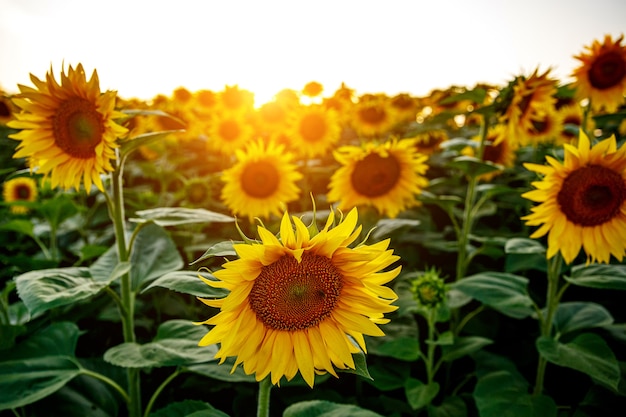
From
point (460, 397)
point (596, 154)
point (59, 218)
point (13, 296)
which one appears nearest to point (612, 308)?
point (460, 397)

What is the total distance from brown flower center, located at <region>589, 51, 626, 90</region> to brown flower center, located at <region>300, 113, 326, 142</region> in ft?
7.68

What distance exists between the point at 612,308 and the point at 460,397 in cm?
123

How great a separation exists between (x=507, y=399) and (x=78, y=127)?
81.8 inches

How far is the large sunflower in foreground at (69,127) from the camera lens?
5.54 feet

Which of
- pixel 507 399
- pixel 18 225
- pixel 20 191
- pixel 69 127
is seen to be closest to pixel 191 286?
pixel 69 127

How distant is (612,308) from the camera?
2793 mm

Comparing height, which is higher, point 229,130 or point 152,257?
point 229,130

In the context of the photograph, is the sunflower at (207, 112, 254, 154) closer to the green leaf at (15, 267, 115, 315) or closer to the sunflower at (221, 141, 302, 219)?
the sunflower at (221, 141, 302, 219)

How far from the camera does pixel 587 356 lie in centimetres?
185

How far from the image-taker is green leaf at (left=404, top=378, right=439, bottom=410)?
1.95 m

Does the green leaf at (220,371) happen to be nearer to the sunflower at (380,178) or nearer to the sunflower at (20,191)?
the sunflower at (380,178)

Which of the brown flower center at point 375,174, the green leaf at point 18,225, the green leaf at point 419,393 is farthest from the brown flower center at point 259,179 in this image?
the green leaf at point 419,393

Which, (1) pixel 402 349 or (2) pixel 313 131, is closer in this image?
(1) pixel 402 349

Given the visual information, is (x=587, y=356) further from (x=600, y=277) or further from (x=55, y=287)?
(x=55, y=287)
